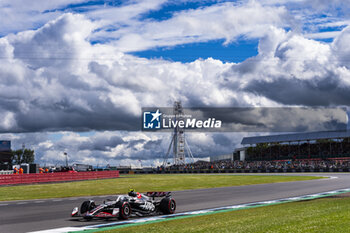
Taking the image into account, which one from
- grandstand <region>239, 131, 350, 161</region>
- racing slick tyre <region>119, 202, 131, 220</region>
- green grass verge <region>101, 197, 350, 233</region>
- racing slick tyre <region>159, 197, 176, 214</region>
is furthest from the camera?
grandstand <region>239, 131, 350, 161</region>

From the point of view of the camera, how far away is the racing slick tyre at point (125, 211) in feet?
39.2

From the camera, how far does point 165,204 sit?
524 inches

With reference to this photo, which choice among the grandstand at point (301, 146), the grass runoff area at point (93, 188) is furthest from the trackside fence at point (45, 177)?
the grandstand at point (301, 146)

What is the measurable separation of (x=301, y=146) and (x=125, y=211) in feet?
290

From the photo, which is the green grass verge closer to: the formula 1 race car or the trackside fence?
the formula 1 race car

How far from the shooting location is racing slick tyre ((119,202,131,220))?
39.2ft

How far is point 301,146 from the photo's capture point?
313ft

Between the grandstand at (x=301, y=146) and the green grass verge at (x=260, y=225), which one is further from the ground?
the grandstand at (x=301, y=146)

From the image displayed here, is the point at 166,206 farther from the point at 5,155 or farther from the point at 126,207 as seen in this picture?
the point at 5,155

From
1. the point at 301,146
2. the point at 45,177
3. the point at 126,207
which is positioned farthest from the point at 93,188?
the point at 301,146

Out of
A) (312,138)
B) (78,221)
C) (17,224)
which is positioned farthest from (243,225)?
(312,138)

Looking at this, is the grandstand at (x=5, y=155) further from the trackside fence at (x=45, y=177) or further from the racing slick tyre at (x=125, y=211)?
the racing slick tyre at (x=125, y=211)

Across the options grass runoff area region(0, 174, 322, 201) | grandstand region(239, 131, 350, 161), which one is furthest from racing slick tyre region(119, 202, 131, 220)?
grandstand region(239, 131, 350, 161)

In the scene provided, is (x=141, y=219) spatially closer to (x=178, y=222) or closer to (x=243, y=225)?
(x=178, y=222)
